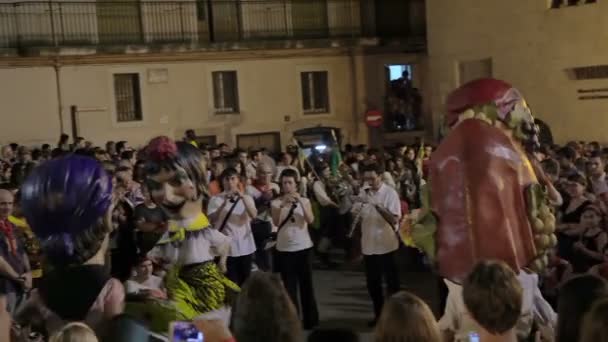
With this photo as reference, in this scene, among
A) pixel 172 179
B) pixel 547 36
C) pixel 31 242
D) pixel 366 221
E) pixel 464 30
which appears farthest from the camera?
pixel 464 30

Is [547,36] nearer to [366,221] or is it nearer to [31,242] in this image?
[366,221]

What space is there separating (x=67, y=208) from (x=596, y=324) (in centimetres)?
302

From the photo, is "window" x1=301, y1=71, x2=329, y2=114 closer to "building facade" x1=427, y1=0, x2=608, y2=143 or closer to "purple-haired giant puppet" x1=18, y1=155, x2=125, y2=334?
"building facade" x1=427, y1=0, x2=608, y2=143

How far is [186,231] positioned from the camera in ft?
22.8

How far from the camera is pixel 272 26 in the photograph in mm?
25938

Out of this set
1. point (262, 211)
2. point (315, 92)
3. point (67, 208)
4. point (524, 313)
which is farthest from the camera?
point (315, 92)

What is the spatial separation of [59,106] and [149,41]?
2.79m

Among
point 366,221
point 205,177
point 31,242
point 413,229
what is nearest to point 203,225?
point 205,177

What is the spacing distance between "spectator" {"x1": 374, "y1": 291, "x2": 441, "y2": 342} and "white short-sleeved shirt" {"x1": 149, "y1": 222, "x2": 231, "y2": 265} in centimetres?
273

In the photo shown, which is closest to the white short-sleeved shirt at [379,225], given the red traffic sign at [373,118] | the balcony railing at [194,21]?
the balcony railing at [194,21]

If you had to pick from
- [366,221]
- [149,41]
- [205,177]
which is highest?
[149,41]

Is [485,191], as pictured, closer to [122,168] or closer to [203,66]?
[122,168]

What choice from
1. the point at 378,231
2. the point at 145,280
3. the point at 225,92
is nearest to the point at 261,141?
the point at 225,92

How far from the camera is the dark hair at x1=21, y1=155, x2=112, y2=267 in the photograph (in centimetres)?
577
